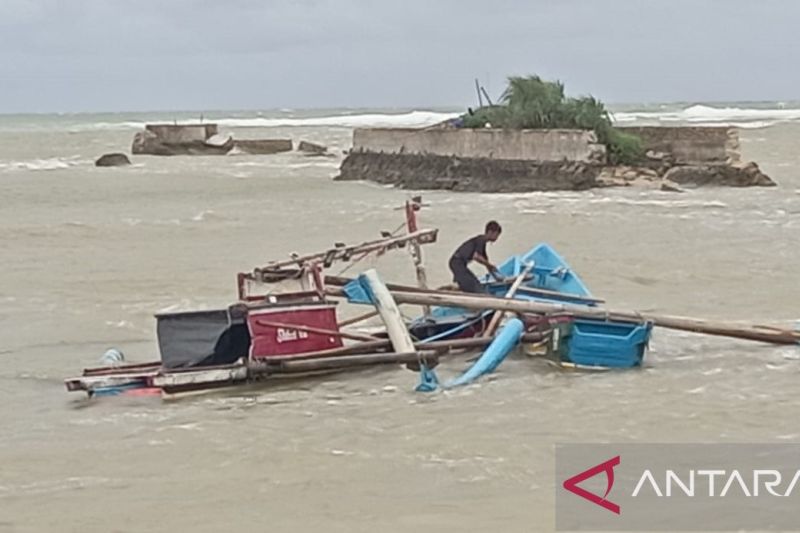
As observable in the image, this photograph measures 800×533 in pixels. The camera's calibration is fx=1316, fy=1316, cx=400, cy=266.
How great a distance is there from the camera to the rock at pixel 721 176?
1293 inches

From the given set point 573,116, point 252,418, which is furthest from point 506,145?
point 252,418

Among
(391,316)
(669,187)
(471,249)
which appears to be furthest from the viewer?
(669,187)

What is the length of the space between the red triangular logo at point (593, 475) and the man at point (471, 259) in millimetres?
4115

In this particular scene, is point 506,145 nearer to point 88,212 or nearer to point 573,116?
point 573,116

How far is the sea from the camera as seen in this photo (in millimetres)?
7680

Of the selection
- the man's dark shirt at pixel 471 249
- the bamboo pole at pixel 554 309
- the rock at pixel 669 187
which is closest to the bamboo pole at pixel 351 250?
the man's dark shirt at pixel 471 249

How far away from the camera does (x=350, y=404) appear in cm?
1009

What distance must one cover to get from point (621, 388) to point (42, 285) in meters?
9.63

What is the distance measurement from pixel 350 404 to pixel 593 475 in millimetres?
2594

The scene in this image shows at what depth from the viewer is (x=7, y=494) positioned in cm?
798

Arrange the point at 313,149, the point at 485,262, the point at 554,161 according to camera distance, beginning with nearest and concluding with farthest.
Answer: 1. the point at 485,262
2. the point at 554,161
3. the point at 313,149

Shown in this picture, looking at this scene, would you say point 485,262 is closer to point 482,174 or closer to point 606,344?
point 606,344

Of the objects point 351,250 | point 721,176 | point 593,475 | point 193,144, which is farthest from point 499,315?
→ point 193,144

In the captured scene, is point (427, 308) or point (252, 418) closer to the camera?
point (252, 418)
